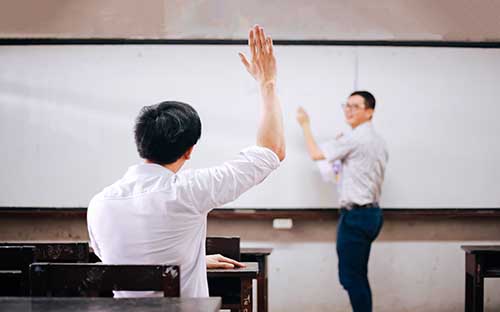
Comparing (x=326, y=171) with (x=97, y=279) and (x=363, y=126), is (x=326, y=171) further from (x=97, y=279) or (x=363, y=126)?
(x=97, y=279)

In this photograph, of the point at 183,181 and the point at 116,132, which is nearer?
the point at 183,181

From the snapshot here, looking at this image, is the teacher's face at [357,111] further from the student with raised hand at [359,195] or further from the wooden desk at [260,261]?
the wooden desk at [260,261]

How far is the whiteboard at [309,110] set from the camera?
191 inches

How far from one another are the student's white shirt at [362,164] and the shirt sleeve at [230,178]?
8.20ft

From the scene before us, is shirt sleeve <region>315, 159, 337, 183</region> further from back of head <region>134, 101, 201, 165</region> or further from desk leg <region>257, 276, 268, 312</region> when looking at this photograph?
back of head <region>134, 101, 201, 165</region>

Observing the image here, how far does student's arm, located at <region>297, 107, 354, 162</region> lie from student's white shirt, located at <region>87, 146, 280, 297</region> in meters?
2.51

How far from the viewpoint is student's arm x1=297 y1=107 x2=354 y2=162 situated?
4.41m

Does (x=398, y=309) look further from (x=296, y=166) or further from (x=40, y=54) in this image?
(x=40, y=54)

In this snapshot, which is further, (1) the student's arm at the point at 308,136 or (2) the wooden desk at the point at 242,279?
(1) the student's arm at the point at 308,136

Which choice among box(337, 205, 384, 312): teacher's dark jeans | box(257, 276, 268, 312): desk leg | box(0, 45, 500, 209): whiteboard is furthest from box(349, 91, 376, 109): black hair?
box(257, 276, 268, 312): desk leg

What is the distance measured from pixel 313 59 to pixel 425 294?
192 centimetres

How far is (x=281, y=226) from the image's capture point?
484cm

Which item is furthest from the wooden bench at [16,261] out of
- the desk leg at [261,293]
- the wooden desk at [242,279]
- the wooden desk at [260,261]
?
the desk leg at [261,293]

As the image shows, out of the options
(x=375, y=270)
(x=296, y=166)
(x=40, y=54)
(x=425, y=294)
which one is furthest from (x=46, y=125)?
(x=425, y=294)
